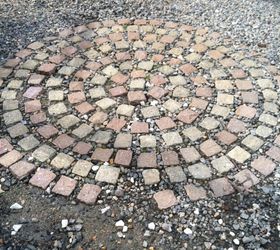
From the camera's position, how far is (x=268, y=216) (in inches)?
112

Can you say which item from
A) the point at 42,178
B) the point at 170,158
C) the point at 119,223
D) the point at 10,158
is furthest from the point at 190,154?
the point at 10,158

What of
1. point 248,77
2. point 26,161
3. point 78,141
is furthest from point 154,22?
point 26,161

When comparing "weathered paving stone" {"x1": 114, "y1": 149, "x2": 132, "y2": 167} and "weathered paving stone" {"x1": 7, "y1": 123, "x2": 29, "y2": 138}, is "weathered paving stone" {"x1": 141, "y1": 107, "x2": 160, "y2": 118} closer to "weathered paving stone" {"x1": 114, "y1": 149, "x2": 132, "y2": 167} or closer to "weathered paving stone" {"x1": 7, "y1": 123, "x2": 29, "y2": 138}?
"weathered paving stone" {"x1": 114, "y1": 149, "x2": 132, "y2": 167}

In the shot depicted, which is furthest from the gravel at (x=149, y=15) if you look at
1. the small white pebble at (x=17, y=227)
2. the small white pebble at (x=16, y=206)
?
the small white pebble at (x=17, y=227)

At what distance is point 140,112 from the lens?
11.9ft

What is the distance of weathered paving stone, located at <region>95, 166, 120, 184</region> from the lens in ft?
10.1

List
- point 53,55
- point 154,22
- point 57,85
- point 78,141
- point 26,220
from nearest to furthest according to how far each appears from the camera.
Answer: point 26,220, point 78,141, point 57,85, point 53,55, point 154,22

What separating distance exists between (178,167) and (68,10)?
290 centimetres

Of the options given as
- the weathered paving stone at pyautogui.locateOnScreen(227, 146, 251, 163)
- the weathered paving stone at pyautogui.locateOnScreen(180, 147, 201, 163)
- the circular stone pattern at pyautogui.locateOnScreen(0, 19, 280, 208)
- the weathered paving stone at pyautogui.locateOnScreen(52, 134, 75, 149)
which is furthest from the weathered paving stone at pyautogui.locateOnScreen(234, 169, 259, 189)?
the weathered paving stone at pyautogui.locateOnScreen(52, 134, 75, 149)

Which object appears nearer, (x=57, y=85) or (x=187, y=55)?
(x=57, y=85)

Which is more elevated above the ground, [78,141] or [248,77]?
[248,77]

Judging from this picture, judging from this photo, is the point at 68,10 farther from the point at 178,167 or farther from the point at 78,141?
the point at 178,167

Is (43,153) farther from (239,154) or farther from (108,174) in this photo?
(239,154)

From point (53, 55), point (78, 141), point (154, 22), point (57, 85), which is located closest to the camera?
point (78, 141)
